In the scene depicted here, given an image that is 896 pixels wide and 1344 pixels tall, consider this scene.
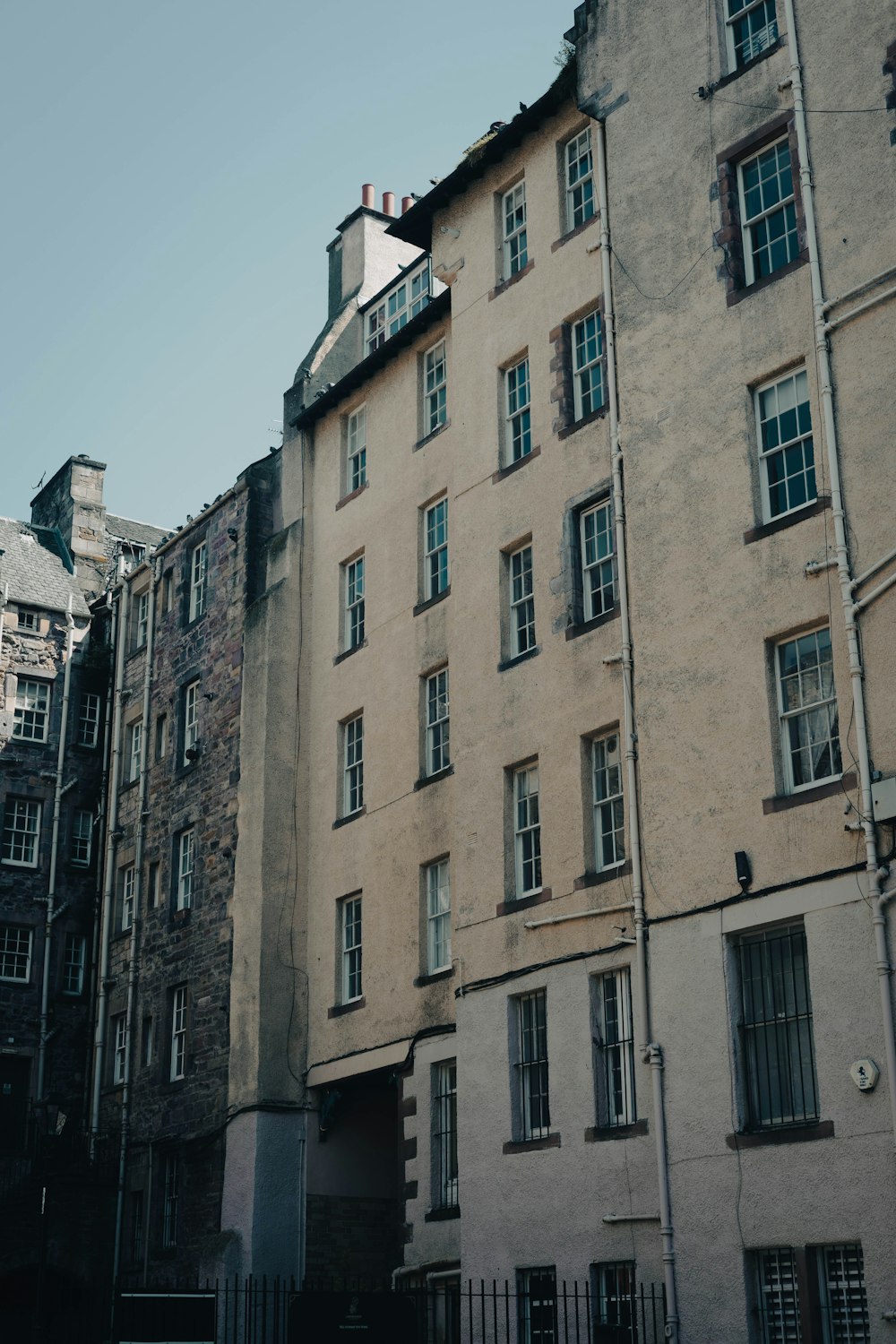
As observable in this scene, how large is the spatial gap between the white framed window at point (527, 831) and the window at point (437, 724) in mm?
2996

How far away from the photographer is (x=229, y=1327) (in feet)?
88.8

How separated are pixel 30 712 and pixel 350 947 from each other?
48.3 ft

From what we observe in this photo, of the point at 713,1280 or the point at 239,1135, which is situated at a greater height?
the point at 239,1135

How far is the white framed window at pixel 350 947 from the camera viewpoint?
1115 inches

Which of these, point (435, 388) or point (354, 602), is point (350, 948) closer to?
point (354, 602)

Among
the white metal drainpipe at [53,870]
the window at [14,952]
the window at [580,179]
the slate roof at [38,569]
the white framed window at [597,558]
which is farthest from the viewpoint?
the slate roof at [38,569]

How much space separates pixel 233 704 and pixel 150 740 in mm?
4635

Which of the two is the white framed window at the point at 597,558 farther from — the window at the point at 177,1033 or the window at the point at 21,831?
the window at the point at 21,831

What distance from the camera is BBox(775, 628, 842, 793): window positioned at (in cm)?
1916

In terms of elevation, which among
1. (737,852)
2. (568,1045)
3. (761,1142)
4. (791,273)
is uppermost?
(791,273)

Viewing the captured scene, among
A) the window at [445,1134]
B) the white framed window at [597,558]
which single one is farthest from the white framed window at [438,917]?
the white framed window at [597,558]

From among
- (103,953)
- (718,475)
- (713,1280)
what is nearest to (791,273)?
(718,475)

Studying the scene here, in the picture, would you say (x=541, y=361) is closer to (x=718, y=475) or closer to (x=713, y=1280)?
(x=718, y=475)

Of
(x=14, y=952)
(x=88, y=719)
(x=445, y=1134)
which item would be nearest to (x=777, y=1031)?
(x=445, y=1134)
